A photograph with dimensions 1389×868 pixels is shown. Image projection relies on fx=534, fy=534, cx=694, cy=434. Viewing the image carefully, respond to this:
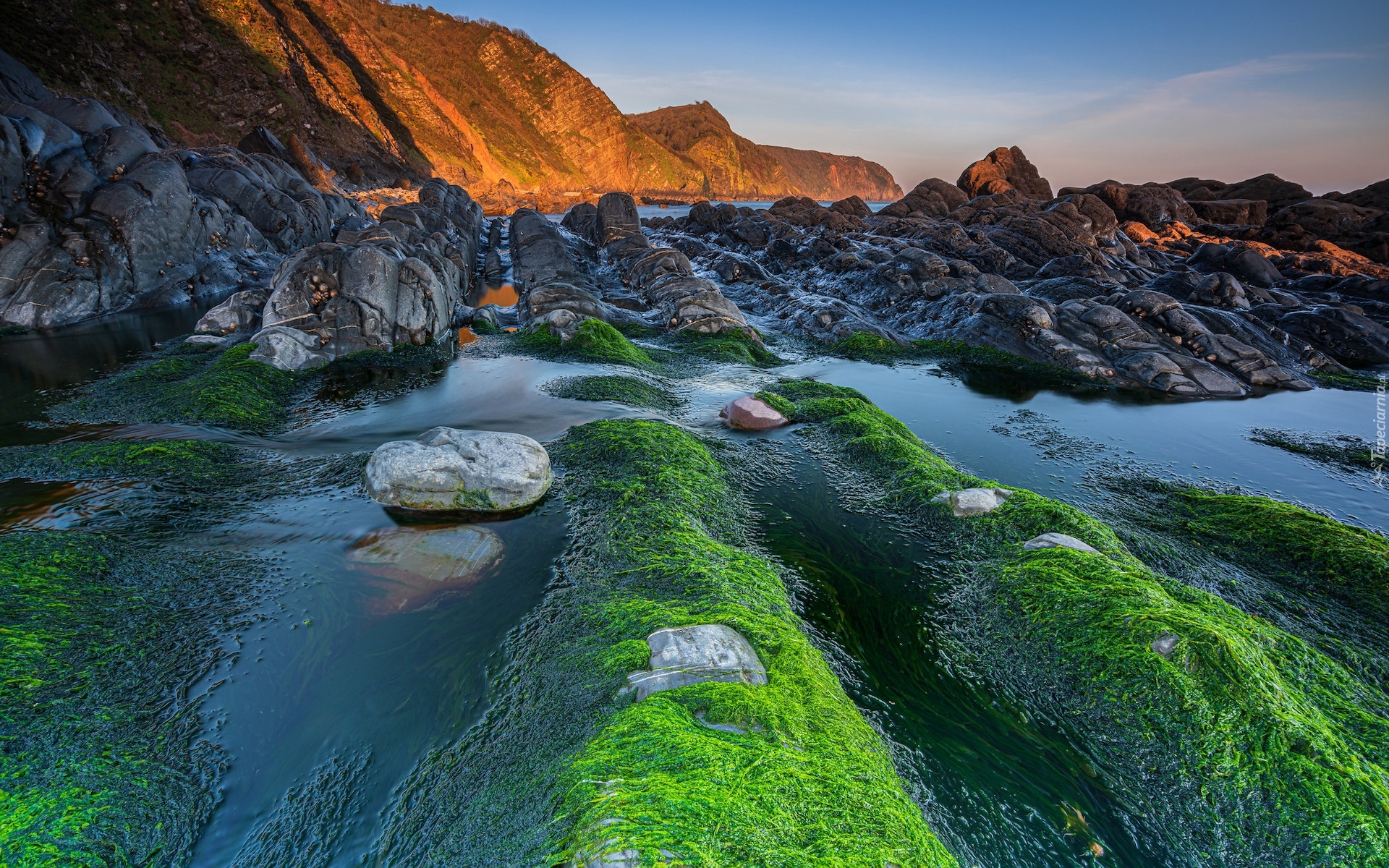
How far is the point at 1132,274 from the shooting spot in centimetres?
2606

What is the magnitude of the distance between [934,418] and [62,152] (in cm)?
2730

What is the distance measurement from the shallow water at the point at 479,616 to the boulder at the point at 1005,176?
2003 inches

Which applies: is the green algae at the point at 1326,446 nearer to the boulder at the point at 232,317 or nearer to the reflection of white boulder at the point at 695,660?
the reflection of white boulder at the point at 695,660

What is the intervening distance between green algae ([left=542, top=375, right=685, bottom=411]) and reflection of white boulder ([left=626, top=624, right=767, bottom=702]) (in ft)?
24.3

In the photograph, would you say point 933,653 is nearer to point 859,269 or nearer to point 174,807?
point 174,807

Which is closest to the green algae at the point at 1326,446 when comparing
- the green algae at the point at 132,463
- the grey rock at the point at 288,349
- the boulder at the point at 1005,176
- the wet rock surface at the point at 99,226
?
the green algae at the point at 132,463

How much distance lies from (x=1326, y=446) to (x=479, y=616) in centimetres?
1681

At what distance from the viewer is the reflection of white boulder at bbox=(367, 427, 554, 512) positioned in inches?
276

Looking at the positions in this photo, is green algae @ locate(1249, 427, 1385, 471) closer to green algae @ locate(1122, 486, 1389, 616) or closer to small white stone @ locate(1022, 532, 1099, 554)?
green algae @ locate(1122, 486, 1389, 616)

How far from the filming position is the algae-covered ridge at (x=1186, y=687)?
3.83m

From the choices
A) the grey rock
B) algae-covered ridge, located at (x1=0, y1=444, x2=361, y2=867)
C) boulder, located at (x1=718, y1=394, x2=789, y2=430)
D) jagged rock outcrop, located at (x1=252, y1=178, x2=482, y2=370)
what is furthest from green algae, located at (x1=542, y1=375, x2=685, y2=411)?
algae-covered ridge, located at (x1=0, y1=444, x2=361, y2=867)

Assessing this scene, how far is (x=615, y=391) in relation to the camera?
1208cm

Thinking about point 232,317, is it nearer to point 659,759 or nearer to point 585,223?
point 659,759

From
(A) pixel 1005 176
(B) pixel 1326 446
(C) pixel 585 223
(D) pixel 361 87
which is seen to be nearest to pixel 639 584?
(B) pixel 1326 446
